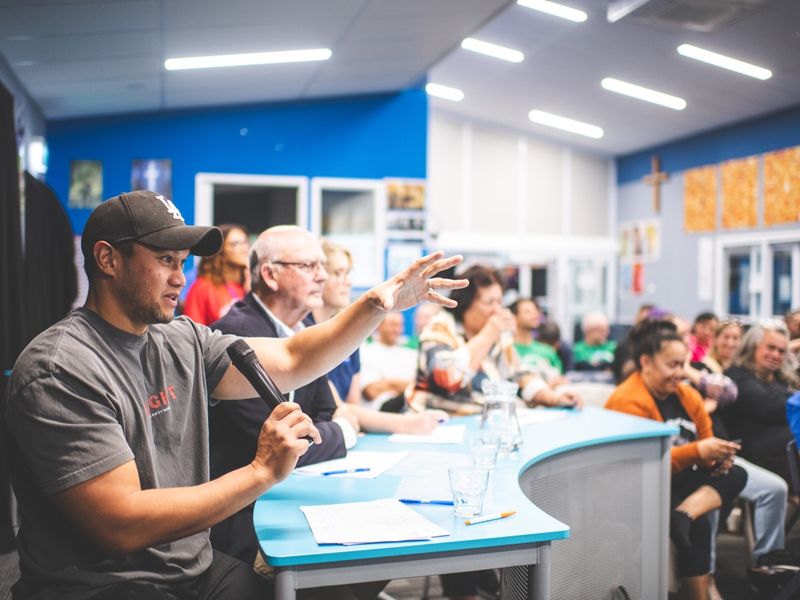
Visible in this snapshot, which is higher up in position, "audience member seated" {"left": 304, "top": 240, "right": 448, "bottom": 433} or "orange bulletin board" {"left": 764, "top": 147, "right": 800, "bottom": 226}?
"orange bulletin board" {"left": 764, "top": 147, "right": 800, "bottom": 226}

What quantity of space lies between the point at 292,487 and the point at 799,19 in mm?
4706

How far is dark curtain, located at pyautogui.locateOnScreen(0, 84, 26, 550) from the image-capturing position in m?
3.51

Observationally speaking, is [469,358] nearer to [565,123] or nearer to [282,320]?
[282,320]

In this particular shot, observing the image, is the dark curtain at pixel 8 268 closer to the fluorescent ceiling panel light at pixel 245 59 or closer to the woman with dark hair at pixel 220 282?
the woman with dark hair at pixel 220 282

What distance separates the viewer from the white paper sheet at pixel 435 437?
2420 millimetres

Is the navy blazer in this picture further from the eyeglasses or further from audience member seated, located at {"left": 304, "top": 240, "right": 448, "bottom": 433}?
audience member seated, located at {"left": 304, "top": 240, "right": 448, "bottom": 433}

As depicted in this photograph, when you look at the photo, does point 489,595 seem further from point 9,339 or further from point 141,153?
point 141,153

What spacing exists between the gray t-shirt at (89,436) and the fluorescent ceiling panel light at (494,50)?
6840 millimetres

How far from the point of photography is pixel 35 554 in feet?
4.37

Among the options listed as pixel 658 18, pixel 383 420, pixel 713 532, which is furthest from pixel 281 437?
pixel 658 18

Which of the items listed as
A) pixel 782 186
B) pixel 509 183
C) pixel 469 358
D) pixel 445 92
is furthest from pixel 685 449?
pixel 509 183

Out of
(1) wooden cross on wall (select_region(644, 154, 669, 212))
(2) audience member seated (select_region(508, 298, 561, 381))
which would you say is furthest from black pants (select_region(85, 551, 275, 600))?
(1) wooden cross on wall (select_region(644, 154, 669, 212))

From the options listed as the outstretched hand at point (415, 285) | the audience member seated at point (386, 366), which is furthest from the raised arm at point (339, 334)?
the audience member seated at point (386, 366)

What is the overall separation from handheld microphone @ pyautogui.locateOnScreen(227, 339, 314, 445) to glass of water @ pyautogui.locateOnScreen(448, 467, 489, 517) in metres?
0.35
